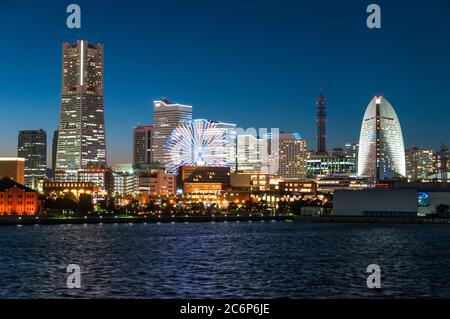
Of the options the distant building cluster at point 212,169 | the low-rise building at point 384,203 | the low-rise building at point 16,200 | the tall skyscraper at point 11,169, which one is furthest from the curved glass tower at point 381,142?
the low-rise building at point 16,200

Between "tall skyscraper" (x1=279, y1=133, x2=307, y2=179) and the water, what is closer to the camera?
the water

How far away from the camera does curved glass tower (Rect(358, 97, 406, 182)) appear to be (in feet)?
546

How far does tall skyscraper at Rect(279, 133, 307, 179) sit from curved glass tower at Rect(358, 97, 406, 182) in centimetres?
2230

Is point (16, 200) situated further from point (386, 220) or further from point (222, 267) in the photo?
point (222, 267)

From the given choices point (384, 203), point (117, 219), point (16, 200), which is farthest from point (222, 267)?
point (16, 200)

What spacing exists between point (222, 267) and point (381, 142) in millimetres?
142450

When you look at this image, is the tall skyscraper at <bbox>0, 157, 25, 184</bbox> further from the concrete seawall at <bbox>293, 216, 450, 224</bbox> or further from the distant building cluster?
the concrete seawall at <bbox>293, 216, 450, 224</bbox>

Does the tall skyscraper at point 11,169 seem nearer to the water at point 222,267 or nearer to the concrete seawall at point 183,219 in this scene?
the concrete seawall at point 183,219

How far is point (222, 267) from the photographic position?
3183 centimetres

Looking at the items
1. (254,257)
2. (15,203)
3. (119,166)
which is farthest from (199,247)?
(119,166)

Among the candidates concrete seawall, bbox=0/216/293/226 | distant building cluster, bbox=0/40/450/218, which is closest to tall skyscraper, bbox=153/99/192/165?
distant building cluster, bbox=0/40/450/218

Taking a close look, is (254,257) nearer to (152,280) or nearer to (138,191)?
(152,280)

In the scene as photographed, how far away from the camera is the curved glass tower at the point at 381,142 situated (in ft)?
546

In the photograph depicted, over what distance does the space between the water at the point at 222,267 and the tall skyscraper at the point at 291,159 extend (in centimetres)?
14395
